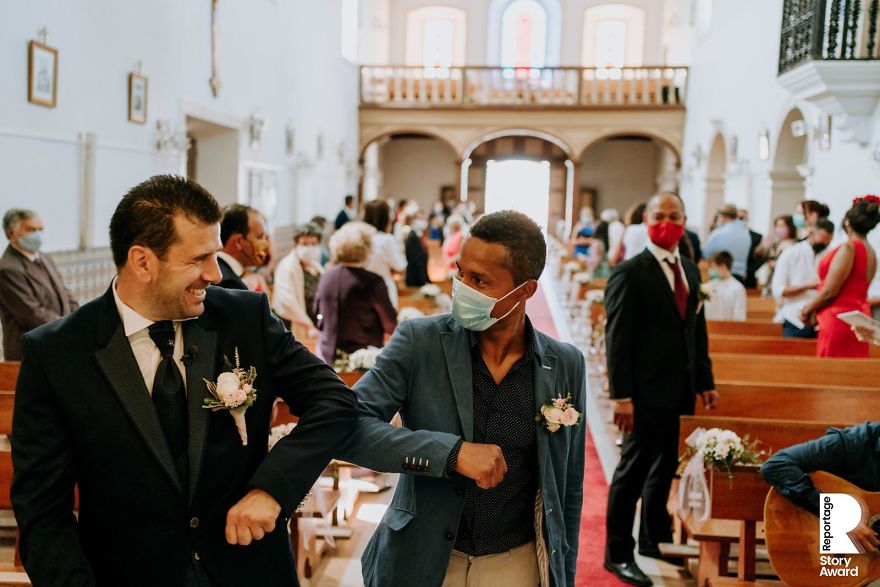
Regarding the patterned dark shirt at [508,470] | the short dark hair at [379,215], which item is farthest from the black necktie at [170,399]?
the short dark hair at [379,215]

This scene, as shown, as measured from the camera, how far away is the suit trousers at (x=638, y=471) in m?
4.12

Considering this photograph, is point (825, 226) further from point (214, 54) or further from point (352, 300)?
point (214, 54)

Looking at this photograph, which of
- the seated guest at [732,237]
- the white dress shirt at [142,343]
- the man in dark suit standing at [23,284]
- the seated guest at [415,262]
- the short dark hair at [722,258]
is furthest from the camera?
the seated guest at [415,262]

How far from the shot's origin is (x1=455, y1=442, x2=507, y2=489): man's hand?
192 cm

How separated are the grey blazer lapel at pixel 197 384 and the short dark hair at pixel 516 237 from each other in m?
0.71

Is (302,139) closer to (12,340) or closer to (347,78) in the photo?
(347,78)

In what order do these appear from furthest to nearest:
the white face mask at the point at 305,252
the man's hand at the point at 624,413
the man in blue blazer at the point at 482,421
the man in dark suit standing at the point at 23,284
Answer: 1. the white face mask at the point at 305,252
2. the man in dark suit standing at the point at 23,284
3. the man's hand at the point at 624,413
4. the man in blue blazer at the point at 482,421

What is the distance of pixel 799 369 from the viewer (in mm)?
5754

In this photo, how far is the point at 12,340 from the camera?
5.95m

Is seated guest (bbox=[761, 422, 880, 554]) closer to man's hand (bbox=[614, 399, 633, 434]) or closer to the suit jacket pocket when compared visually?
man's hand (bbox=[614, 399, 633, 434])

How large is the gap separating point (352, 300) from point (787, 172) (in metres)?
9.77

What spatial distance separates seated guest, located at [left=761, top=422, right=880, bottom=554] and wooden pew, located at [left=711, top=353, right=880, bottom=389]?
8.17 feet

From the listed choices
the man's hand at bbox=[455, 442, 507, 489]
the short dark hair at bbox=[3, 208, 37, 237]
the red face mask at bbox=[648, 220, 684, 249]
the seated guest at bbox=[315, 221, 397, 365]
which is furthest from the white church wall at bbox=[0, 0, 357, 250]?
the man's hand at bbox=[455, 442, 507, 489]

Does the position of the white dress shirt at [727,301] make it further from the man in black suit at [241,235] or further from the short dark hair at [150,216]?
the short dark hair at [150,216]
